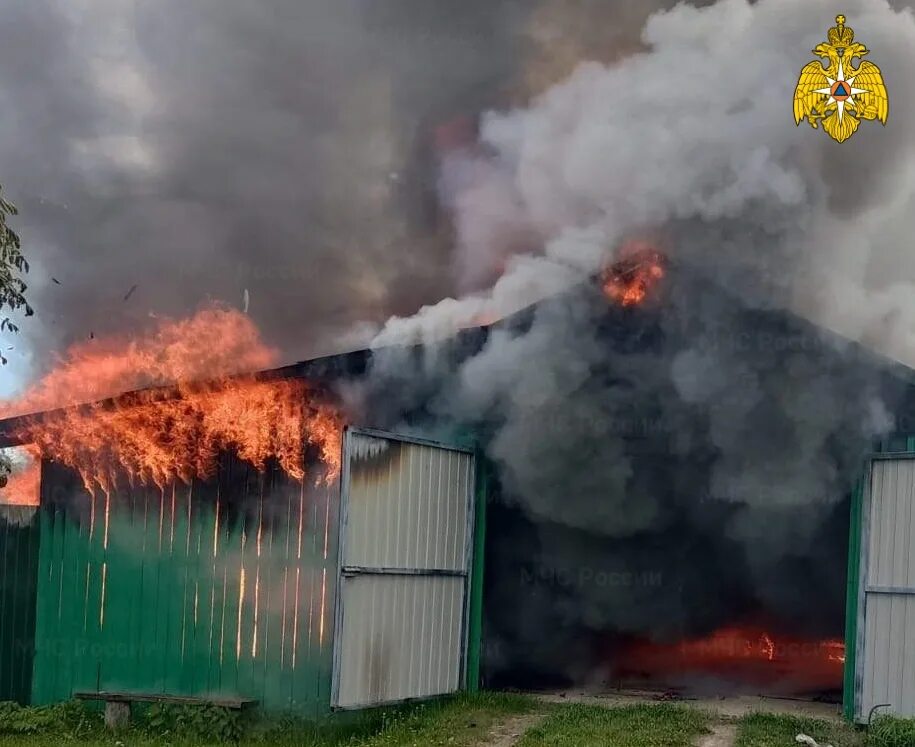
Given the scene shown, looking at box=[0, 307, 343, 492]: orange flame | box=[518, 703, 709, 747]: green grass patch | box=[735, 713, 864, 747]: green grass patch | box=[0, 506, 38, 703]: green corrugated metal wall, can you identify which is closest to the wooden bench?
box=[0, 506, 38, 703]: green corrugated metal wall

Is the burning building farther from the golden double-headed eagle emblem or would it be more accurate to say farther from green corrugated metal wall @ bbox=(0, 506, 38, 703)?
the golden double-headed eagle emblem

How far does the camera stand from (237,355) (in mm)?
12422

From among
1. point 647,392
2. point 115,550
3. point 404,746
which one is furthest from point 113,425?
point 647,392

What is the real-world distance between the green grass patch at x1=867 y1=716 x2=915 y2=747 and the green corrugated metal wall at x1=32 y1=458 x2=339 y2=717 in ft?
18.5

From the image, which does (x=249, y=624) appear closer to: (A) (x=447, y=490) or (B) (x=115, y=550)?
(B) (x=115, y=550)

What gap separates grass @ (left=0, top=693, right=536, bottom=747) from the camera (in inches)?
404

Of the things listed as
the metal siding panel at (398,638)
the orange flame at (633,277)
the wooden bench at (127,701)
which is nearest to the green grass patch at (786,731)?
the metal siding panel at (398,638)

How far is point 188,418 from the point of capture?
1190cm

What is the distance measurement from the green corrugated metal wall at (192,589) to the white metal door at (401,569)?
868mm

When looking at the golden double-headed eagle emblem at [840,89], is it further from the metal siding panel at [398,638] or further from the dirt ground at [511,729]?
the dirt ground at [511,729]

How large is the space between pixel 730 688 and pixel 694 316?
5.01 meters

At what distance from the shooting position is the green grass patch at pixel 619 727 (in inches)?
385

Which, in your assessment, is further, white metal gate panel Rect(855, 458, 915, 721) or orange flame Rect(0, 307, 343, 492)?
orange flame Rect(0, 307, 343, 492)

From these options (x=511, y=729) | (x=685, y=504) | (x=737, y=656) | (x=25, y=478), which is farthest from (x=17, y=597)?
(x=737, y=656)
